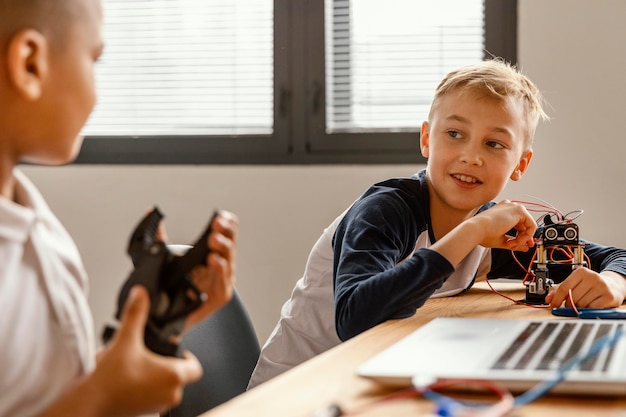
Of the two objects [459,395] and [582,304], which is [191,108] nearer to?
[582,304]

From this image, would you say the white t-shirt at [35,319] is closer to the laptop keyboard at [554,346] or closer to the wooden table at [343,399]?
the wooden table at [343,399]

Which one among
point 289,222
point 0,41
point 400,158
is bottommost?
point 289,222

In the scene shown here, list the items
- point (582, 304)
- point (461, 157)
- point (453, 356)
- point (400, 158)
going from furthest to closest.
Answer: point (400, 158), point (461, 157), point (582, 304), point (453, 356)

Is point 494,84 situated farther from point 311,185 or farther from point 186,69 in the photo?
point 186,69

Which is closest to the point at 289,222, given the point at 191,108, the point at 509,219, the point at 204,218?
the point at 204,218

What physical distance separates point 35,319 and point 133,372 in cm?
13

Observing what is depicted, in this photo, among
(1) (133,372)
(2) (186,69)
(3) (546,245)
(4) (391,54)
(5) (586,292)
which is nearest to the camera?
(1) (133,372)

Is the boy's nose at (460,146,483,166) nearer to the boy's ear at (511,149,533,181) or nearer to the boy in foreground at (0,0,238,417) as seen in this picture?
the boy's ear at (511,149,533,181)

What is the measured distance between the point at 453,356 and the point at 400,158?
6.39 ft

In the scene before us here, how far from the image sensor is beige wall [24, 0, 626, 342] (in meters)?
2.64

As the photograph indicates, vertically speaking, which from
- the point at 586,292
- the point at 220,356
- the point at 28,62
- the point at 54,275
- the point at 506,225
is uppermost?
the point at 28,62

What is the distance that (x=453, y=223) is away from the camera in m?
1.79

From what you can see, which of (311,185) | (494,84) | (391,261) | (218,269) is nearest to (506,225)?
(391,261)

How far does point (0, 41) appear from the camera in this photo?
768mm
